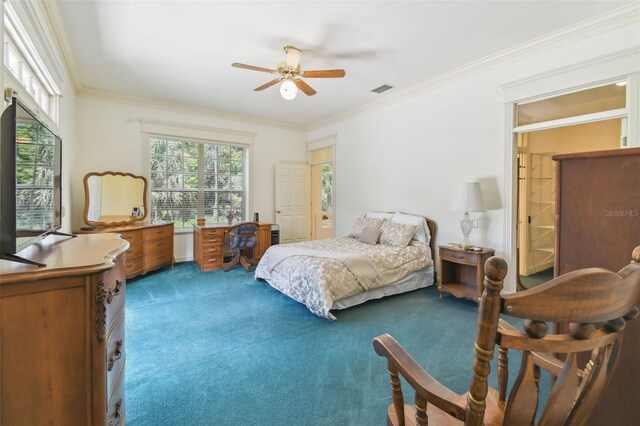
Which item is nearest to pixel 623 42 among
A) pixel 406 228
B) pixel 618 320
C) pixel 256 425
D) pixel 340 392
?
pixel 406 228

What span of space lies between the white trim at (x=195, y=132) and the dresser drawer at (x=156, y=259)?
2.12 m

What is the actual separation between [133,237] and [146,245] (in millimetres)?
277

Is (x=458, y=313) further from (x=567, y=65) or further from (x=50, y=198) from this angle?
(x=50, y=198)

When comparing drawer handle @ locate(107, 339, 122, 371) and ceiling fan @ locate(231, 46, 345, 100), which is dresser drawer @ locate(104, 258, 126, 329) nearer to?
drawer handle @ locate(107, 339, 122, 371)

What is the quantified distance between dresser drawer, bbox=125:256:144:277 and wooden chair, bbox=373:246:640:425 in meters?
4.41

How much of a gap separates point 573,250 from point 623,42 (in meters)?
2.86

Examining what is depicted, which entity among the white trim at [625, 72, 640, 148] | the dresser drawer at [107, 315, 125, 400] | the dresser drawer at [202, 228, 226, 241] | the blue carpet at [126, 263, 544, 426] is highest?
the white trim at [625, 72, 640, 148]

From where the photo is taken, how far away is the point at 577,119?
290 cm

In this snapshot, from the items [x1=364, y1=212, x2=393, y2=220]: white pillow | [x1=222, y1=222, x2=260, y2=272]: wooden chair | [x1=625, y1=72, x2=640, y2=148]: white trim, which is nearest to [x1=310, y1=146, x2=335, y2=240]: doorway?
[x1=364, y1=212, x2=393, y2=220]: white pillow

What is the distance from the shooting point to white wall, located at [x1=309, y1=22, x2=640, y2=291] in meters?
3.14

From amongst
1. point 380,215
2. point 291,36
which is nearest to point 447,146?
point 380,215

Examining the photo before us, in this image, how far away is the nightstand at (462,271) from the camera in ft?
10.5

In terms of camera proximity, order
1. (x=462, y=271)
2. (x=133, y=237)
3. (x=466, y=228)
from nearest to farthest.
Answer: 1. (x=466, y=228)
2. (x=462, y=271)
3. (x=133, y=237)

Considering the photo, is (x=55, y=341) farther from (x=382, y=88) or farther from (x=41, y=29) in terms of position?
(x=382, y=88)
